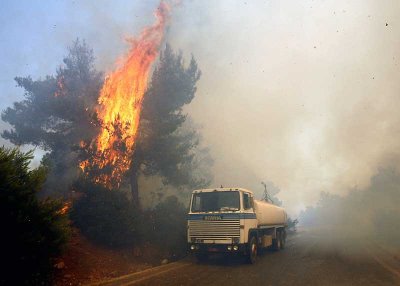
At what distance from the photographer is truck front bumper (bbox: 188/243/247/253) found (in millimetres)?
13953

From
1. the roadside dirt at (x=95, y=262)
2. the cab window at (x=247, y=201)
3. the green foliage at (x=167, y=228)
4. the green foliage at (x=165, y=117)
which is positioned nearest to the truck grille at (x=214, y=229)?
the cab window at (x=247, y=201)

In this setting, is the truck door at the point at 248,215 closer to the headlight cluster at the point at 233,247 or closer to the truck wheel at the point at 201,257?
the headlight cluster at the point at 233,247

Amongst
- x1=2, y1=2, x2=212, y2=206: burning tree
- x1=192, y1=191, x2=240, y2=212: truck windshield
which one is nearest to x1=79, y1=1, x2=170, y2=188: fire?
x1=2, y1=2, x2=212, y2=206: burning tree

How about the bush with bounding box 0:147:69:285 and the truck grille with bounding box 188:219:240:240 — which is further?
the truck grille with bounding box 188:219:240:240

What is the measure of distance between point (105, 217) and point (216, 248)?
17.8 ft

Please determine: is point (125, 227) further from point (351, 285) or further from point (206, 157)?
point (206, 157)

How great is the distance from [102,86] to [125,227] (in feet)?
40.1

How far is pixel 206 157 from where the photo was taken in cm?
5325

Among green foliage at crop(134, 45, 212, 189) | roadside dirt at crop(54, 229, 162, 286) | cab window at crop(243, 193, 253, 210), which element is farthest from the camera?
green foliage at crop(134, 45, 212, 189)

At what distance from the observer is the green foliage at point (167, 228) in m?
17.7

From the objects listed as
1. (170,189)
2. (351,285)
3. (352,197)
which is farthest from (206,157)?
(352,197)

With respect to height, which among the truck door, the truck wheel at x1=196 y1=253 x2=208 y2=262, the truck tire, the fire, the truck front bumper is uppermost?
the fire

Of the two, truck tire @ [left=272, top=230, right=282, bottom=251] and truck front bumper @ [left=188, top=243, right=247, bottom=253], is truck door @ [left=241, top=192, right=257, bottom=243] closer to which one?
truck front bumper @ [left=188, top=243, right=247, bottom=253]

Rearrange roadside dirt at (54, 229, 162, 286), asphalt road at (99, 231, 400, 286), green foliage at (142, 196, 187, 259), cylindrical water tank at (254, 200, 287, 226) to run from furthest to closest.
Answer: green foliage at (142, 196, 187, 259) < cylindrical water tank at (254, 200, 287, 226) < roadside dirt at (54, 229, 162, 286) < asphalt road at (99, 231, 400, 286)
